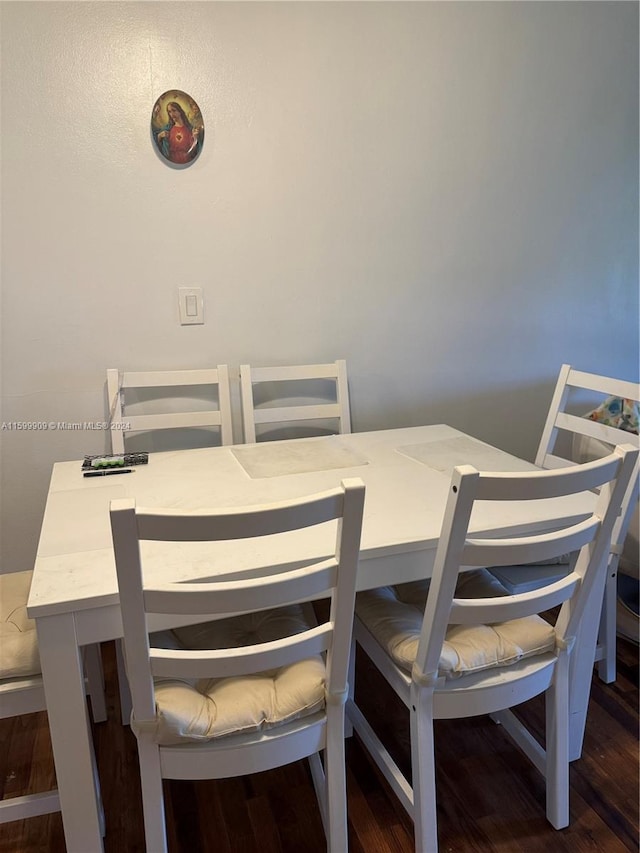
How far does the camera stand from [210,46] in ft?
6.41

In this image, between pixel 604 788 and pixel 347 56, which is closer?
pixel 604 788

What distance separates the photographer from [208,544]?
125 cm

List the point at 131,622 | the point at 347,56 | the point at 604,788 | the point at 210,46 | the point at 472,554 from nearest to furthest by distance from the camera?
the point at 131,622 < the point at 472,554 < the point at 604,788 < the point at 210,46 < the point at 347,56

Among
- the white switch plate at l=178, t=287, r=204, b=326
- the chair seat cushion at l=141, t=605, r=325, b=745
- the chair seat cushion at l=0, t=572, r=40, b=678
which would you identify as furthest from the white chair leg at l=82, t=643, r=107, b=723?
the white switch plate at l=178, t=287, r=204, b=326

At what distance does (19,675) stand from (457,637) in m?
0.92

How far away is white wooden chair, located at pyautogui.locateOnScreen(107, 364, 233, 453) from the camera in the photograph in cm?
198

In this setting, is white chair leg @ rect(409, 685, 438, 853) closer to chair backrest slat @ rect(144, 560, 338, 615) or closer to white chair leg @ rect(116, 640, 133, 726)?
chair backrest slat @ rect(144, 560, 338, 615)

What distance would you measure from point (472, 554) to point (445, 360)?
1496 millimetres

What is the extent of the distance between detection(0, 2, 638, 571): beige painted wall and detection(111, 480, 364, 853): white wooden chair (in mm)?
1150

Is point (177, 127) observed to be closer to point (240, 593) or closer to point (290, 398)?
point (290, 398)

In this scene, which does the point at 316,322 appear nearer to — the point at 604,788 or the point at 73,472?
the point at 73,472

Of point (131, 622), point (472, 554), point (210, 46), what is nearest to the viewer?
point (131, 622)

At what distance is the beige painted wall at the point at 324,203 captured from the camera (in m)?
1.91

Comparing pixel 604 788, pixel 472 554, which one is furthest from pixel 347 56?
pixel 604 788
